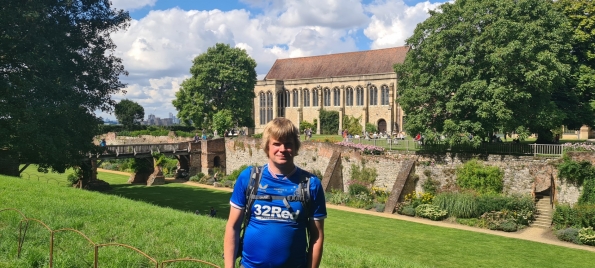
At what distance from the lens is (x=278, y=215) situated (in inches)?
142

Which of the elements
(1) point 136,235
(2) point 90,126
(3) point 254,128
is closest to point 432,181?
(2) point 90,126

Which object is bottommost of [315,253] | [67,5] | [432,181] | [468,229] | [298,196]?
[468,229]

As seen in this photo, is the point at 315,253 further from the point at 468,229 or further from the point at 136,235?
the point at 468,229

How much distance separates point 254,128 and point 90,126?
132 ft

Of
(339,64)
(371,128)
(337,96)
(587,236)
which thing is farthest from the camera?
(339,64)

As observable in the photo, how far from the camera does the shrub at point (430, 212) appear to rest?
2309cm

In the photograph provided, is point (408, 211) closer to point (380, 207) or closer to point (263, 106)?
point (380, 207)

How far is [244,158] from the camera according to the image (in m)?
38.7

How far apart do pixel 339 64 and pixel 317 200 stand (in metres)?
56.8

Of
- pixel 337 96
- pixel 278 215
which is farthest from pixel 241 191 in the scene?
pixel 337 96

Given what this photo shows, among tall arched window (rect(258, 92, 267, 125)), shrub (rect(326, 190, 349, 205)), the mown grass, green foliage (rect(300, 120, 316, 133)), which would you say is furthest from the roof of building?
the mown grass

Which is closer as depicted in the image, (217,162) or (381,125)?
(217,162)

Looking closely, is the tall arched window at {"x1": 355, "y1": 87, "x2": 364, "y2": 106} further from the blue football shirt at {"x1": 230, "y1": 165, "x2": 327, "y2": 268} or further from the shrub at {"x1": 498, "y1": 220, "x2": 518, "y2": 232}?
the blue football shirt at {"x1": 230, "y1": 165, "x2": 327, "y2": 268}

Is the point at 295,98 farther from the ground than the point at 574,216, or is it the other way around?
the point at 295,98
